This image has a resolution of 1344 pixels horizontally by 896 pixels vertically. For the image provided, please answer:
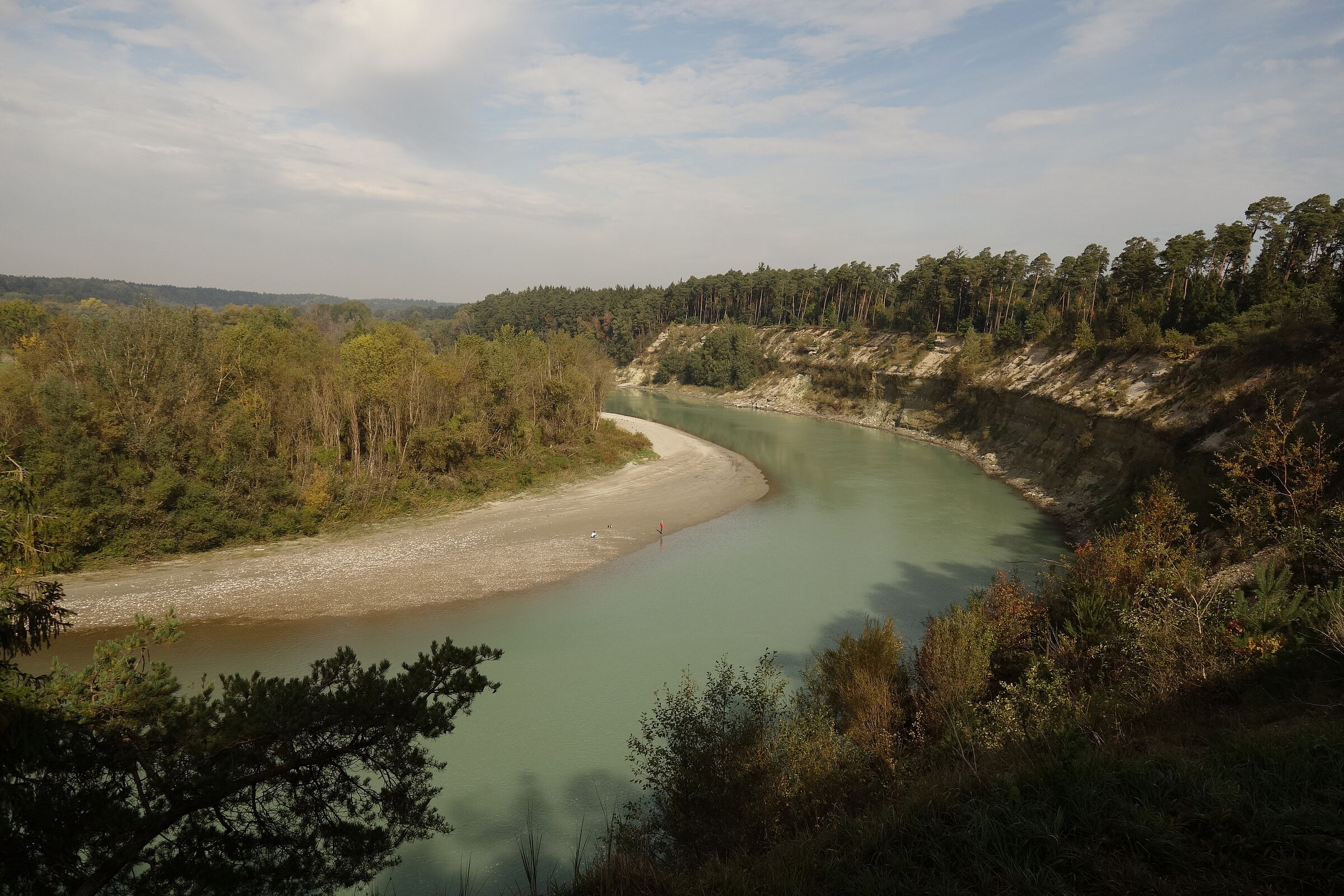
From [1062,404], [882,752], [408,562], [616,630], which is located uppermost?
[1062,404]

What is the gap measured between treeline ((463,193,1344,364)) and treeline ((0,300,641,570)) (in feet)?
129

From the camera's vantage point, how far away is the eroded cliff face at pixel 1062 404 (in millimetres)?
27433

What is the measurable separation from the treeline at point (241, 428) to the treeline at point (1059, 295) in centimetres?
3938

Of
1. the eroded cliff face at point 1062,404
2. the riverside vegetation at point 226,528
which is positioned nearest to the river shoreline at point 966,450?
the eroded cliff face at point 1062,404

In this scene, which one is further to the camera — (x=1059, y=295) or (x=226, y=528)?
(x=1059, y=295)

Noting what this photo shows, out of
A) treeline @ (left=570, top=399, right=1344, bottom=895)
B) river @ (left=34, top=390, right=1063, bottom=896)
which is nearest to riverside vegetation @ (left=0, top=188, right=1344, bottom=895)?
treeline @ (left=570, top=399, right=1344, bottom=895)

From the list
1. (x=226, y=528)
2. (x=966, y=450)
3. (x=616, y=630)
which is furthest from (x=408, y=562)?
(x=966, y=450)

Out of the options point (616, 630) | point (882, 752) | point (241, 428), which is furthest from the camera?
point (241, 428)

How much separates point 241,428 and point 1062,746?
30.9 metres

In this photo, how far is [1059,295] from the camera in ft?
196

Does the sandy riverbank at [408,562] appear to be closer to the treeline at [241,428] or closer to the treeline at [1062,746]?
the treeline at [241,428]

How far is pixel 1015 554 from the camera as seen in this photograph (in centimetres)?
2725

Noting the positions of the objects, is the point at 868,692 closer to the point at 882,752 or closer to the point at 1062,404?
the point at 882,752

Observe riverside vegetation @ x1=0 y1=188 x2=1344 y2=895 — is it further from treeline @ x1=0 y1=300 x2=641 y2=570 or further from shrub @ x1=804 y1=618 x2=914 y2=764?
treeline @ x1=0 y1=300 x2=641 y2=570
